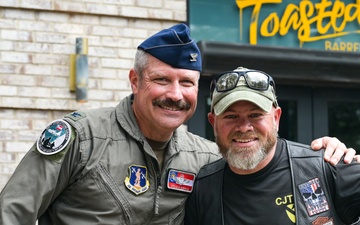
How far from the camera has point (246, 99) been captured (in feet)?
11.2

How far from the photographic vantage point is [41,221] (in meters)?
3.57

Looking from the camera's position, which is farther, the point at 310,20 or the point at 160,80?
the point at 310,20

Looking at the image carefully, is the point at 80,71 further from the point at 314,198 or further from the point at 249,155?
the point at 314,198

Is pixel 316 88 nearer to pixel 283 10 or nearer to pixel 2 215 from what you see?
pixel 283 10

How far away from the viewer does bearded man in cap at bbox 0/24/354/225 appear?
3.44m

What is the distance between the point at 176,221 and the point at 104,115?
0.67 m

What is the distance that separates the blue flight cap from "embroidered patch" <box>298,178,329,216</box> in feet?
2.75

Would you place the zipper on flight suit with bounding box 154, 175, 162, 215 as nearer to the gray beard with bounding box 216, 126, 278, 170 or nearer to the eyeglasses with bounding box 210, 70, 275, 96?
the gray beard with bounding box 216, 126, 278, 170

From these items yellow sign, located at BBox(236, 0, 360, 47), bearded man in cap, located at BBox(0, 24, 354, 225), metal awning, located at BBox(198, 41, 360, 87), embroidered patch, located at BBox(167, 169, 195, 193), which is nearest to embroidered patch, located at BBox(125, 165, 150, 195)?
bearded man in cap, located at BBox(0, 24, 354, 225)

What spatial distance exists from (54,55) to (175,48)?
2.74 m

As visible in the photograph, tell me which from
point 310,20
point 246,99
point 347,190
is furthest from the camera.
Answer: point 310,20

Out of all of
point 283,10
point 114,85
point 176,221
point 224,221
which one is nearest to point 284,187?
point 224,221

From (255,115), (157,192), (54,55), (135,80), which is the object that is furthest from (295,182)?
(54,55)

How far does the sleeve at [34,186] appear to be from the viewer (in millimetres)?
3391
